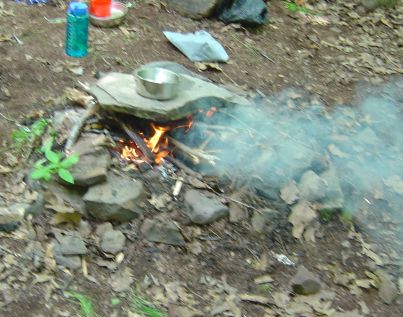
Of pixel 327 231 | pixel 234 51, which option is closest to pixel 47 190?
pixel 327 231

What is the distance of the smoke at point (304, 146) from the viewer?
4.60 metres

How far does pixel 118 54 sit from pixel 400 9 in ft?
15.3

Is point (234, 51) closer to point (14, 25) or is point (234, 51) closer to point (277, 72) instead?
point (277, 72)

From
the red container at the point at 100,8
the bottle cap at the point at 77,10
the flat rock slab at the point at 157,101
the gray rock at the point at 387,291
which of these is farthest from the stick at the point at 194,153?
the red container at the point at 100,8

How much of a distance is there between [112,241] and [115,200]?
0.89 feet

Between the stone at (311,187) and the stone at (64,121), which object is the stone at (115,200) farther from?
the stone at (311,187)

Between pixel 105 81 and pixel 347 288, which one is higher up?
pixel 105 81

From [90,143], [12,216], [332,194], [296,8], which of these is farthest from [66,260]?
[296,8]

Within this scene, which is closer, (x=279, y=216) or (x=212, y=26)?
(x=279, y=216)

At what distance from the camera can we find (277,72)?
6.30m

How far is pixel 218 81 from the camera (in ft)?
19.2

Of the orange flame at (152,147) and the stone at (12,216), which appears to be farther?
the orange flame at (152,147)

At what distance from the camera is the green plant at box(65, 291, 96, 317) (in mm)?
3570

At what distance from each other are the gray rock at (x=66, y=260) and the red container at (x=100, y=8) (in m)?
3.15
